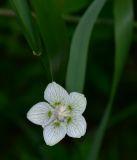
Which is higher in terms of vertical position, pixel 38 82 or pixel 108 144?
pixel 38 82

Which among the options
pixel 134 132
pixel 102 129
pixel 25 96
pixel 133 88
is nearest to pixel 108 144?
pixel 134 132

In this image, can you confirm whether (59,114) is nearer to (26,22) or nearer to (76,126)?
(76,126)

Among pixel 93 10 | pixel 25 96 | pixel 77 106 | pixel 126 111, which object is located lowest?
pixel 126 111

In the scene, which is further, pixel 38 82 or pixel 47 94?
pixel 38 82

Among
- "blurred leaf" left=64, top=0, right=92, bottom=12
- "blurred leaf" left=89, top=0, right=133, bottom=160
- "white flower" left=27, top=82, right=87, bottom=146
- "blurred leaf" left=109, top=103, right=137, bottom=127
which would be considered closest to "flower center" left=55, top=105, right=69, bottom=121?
"white flower" left=27, top=82, right=87, bottom=146

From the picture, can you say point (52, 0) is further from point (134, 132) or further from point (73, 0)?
point (134, 132)

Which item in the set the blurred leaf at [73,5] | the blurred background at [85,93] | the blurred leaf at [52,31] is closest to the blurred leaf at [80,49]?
the blurred leaf at [52,31]

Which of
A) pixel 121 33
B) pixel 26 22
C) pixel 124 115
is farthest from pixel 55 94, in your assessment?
pixel 124 115

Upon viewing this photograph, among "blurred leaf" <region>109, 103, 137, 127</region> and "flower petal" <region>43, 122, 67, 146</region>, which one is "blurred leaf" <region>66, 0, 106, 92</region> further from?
"blurred leaf" <region>109, 103, 137, 127</region>

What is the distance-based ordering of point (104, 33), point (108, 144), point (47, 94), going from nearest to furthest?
→ point (47, 94), point (104, 33), point (108, 144)
